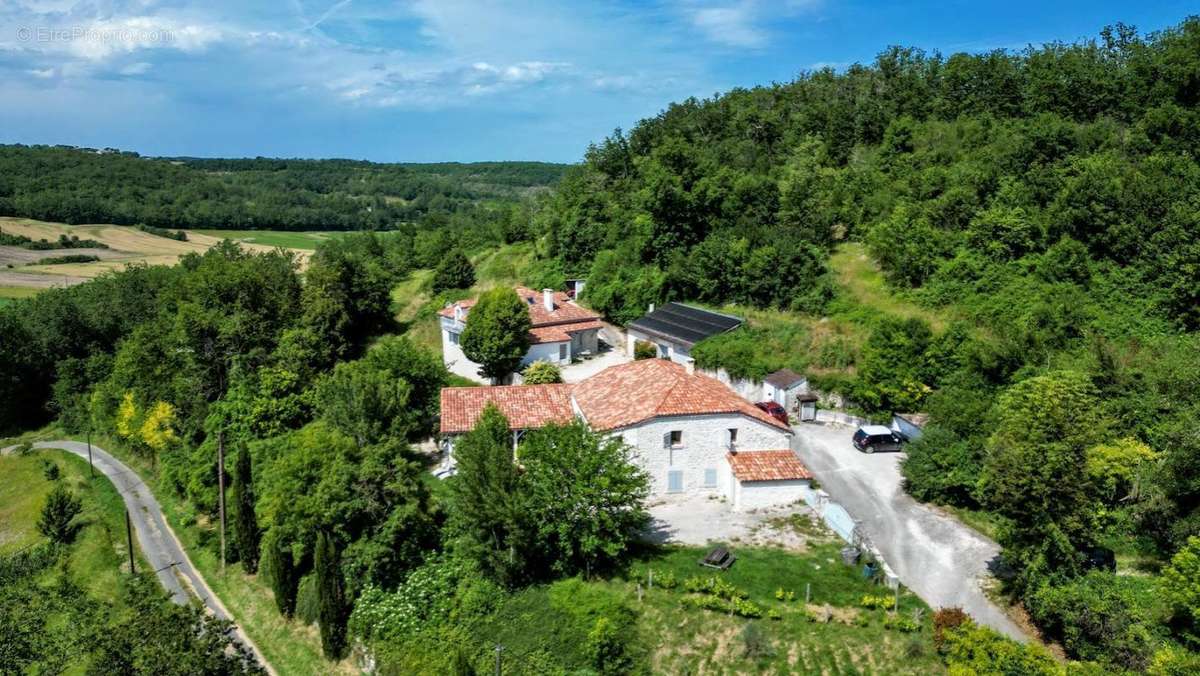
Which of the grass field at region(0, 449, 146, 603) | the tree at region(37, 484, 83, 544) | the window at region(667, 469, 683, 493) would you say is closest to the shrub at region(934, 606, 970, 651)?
the window at region(667, 469, 683, 493)

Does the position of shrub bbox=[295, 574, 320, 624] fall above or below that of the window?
below

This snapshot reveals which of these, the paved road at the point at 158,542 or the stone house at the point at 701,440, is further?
the paved road at the point at 158,542

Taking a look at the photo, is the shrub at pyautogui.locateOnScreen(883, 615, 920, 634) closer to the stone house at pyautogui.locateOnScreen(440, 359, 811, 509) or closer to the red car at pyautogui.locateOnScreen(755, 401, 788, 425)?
the stone house at pyautogui.locateOnScreen(440, 359, 811, 509)

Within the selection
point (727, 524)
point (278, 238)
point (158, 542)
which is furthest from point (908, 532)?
point (278, 238)

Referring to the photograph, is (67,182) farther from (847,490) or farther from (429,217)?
(847,490)

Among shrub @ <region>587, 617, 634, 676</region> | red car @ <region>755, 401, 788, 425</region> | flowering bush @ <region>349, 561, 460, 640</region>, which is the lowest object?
flowering bush @ <region>349, 561, 460, 640</region>

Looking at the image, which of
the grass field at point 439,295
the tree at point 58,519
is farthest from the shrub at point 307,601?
the grass field at point 439,295

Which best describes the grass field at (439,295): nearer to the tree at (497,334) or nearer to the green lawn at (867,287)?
the tree at (497,334)
